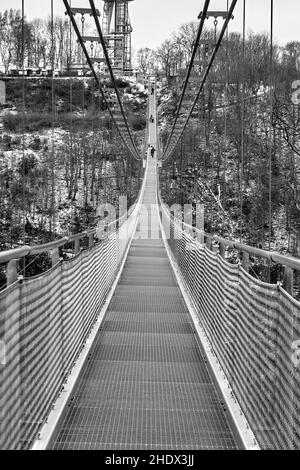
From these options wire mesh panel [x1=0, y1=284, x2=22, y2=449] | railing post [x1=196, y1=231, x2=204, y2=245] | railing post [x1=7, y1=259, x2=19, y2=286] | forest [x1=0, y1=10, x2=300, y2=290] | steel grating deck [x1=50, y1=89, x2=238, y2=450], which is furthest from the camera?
forest [x1=0, y1=10, x2=300, y2=290]

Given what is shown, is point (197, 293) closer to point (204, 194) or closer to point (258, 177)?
point (258, 177)

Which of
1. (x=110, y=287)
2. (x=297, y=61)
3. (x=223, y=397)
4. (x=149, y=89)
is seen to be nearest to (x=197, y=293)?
(x=110, y=287)

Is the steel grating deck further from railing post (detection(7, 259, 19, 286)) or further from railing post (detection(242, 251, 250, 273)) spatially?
railing post (detection(7, 259, 19, 286))

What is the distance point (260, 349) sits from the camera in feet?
6.11

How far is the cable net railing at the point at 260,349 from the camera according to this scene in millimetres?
1526

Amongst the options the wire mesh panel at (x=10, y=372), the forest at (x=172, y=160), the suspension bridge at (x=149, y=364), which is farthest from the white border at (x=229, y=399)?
the forest at (x=172, y=160)

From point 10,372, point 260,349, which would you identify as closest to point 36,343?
point 10,372

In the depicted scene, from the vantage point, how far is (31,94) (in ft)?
103

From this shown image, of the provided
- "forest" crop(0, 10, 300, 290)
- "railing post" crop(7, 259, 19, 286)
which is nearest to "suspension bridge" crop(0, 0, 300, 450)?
"railing post" crop(7, 259, 19, 286)

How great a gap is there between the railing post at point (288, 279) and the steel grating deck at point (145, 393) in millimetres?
811

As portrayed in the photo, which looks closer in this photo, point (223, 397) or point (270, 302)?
point (270, 302)

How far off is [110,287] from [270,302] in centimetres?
365

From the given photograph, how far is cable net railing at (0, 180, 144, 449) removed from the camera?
4.80 ft

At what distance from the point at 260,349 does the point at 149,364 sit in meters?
1.30
